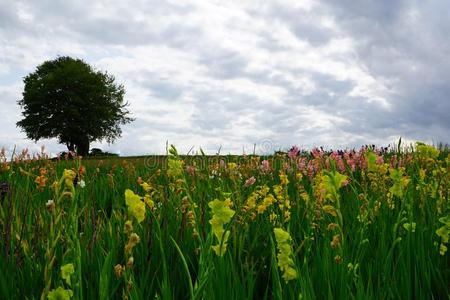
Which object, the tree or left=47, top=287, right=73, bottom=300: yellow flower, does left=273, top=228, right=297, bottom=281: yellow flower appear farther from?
the tree

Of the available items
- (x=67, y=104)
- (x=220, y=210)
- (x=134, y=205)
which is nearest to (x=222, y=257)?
(x=220, y=210)

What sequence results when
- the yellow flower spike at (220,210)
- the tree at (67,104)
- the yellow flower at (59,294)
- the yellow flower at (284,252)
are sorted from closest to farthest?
the yellow flower at (59,294)
the yellow flower at (284,252)
the yellow flower spike at (220,210)
the tree at (67,104)

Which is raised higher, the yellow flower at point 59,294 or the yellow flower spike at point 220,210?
the yellow flower spike at point 220,210

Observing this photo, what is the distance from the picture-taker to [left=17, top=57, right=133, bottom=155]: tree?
47.9m

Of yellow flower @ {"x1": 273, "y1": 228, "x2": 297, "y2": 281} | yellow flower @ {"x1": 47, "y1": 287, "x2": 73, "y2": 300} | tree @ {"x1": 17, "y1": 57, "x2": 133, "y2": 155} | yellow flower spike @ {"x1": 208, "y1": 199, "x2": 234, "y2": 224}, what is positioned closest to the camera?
yellow flower @ {"x1": 47, "y1": 287, "x2": 73, "y2": 300}

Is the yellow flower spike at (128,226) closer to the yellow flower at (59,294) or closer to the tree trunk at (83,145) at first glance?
the yellow flower at (59,294)

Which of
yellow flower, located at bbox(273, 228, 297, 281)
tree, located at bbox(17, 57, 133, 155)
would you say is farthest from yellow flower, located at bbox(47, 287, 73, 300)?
tree, located at bbox(17, 57, 133, 155)

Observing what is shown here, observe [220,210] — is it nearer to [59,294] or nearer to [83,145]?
[59,294]

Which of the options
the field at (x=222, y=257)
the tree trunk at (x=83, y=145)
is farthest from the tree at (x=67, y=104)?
the field at (x=222, y=257)

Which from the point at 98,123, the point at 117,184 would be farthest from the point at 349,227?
the point at 98,123

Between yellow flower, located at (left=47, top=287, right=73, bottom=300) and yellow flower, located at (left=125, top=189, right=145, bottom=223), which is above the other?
yellow flower, located at (left=125, top=189, right=145, bottom=223)

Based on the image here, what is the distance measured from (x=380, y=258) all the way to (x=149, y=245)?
147cm

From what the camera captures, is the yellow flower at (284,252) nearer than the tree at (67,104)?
Yes

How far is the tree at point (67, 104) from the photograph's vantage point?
47.9 meters
